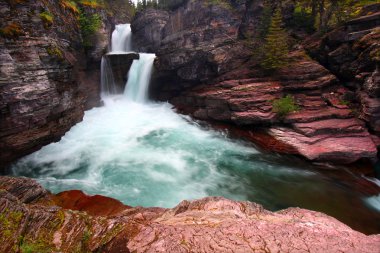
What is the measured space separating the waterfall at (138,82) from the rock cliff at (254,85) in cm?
110

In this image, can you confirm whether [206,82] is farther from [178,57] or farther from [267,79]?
[267,79]

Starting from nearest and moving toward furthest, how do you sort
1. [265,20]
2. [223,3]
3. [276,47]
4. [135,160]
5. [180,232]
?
[180,232] < [135,160] < [276,47] < [265,20] < [223,3]

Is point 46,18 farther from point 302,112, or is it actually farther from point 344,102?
point 344,102

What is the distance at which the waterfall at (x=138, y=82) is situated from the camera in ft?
83.6

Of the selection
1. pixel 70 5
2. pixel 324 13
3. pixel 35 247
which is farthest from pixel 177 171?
pixel 324 13

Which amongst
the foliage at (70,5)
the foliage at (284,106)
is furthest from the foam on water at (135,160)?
the foliage at (70,5)

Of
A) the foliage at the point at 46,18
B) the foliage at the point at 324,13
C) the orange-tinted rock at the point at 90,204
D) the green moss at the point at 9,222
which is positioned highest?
the foliage at the point at 324,13

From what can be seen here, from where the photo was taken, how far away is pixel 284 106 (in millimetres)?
15922

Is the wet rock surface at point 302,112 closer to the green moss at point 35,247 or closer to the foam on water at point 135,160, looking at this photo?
the foam on water at point 135,160

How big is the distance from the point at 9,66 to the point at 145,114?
12.3 m

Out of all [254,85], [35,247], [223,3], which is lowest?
Result: [35,247]

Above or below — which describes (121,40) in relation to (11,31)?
A: above

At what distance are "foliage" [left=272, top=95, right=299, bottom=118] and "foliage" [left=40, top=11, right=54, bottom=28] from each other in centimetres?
1466

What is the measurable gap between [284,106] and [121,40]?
25915 mm
